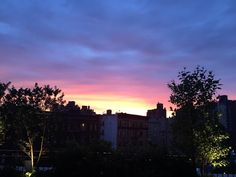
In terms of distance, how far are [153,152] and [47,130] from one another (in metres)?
10.6

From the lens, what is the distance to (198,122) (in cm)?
2495

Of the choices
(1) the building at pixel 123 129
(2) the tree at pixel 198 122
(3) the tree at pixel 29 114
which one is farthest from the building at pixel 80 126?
(2) the tree at pixel 198 122

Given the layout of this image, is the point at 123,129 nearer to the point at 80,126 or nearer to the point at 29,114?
the point at 80,126

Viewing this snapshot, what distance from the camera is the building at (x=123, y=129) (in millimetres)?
105125

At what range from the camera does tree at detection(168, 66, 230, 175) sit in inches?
969

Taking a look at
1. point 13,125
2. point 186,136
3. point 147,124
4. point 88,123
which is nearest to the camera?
point 186,136

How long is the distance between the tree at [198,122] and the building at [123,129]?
78930 millimetres

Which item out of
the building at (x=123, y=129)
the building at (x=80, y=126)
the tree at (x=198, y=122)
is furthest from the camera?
the building at (x=123, y=129)

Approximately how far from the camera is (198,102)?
26.0m

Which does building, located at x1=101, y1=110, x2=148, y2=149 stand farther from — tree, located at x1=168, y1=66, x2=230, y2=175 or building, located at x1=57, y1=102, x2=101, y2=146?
tree, located at x1=168, y1=66, x2=230, y2=175

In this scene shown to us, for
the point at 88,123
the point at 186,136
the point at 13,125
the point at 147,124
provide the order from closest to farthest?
the point at 186,136 < the point at 13,125 < the point at 88,123 < the point at 147,124

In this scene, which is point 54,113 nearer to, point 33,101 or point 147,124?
point 33,101

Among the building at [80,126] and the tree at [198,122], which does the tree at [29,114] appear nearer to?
the tree at [198,122]

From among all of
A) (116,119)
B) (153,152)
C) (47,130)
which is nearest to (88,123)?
(116,119)
